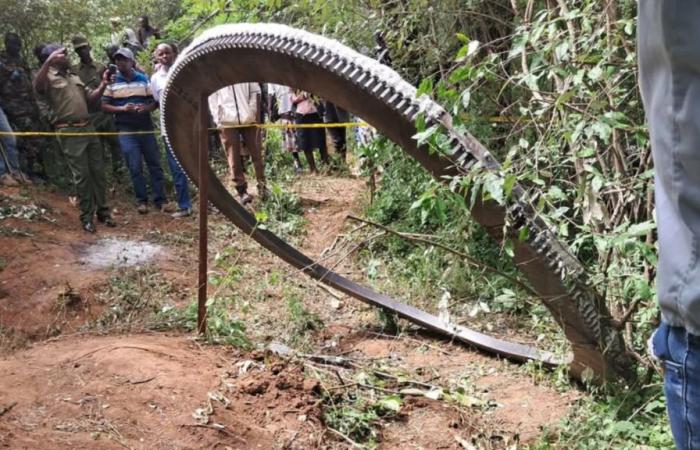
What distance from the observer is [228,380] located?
4086 mm

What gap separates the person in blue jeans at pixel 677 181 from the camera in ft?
3.46

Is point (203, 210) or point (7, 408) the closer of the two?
Answer: point (7, 408)

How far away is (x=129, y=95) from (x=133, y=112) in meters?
0.21

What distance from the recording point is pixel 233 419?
12.0 feet

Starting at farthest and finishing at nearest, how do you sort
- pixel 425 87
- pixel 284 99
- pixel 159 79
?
pixel 284 99, pixel 159 79, pixel 425 87

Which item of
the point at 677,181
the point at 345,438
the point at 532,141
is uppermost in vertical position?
the point at 677,181

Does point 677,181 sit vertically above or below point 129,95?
below

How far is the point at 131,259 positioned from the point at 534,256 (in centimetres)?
470

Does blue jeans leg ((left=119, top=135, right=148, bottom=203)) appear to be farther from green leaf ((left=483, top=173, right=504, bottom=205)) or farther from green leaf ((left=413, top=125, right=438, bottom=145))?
green leaf ((left=483, top=173, right=504, bottom=205))

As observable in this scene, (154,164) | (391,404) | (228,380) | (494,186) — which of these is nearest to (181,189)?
(154,164)

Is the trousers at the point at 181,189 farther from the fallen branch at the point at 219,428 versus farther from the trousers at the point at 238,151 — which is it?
the fallen branch at the point at 219,428

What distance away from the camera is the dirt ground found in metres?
3.50

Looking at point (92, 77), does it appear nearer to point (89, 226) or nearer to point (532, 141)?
point (89, 226)

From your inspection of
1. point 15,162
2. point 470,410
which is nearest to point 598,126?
point 470,410
